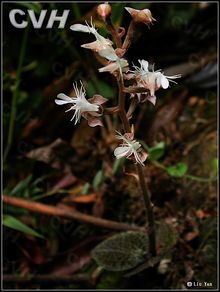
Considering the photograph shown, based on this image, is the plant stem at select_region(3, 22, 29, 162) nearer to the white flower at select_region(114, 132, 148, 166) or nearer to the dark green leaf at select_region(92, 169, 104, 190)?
the dark green leaf at select_region(92, 169, 104, 190)

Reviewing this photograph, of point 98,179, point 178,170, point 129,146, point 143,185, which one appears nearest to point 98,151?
point 98,179

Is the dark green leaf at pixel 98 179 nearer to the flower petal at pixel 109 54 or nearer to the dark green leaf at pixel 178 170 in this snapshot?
the dark green leaf at pixel 178 170

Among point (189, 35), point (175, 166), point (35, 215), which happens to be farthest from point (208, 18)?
point (35, 215)

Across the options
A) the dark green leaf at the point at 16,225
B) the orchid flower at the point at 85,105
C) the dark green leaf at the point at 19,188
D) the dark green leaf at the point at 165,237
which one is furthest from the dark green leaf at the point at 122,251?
the orchid flower at the point at 85,105

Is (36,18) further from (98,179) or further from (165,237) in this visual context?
(165,237)

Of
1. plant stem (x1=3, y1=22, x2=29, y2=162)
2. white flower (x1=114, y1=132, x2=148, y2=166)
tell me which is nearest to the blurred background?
plant stem (x1=3, y1=22, x2=29, y2=162)

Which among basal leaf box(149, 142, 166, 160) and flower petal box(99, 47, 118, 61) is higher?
flower petal box(99, 47, 118, 61)

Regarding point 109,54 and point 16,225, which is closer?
point 109,54
